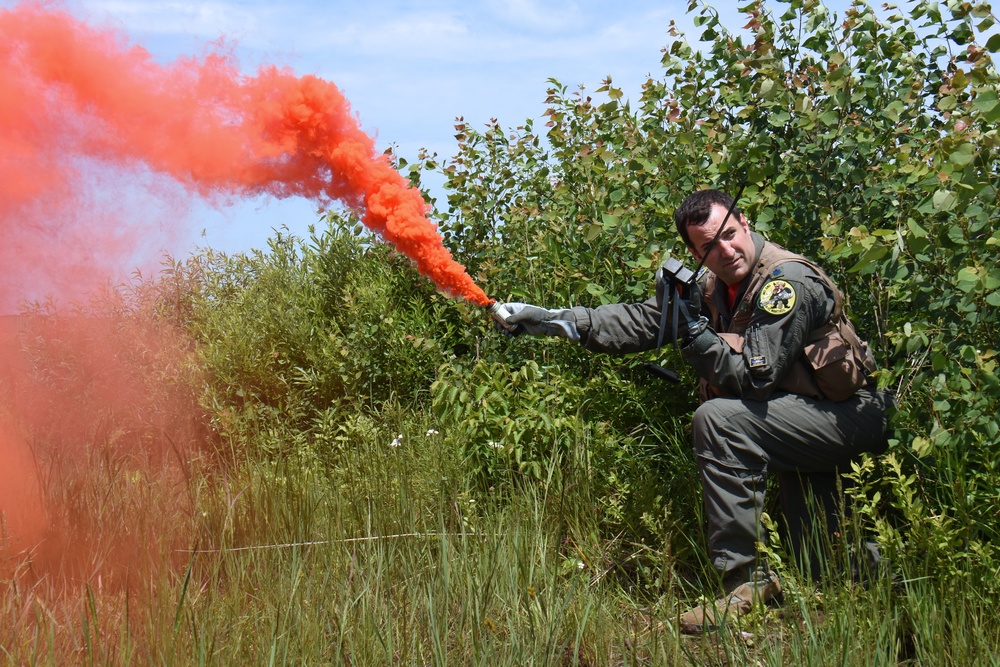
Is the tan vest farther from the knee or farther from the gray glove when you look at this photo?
the gray glove

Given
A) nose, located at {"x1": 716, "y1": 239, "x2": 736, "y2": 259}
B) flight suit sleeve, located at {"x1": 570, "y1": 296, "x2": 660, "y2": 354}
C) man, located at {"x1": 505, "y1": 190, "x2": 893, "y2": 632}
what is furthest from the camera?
flight suit sleeve, located at {"x1": 570, "y1": 296, "x2": 660, "y2": 354}

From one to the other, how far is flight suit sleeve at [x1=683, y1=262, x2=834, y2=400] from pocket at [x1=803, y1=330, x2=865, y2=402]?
63mm

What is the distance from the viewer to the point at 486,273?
5.32 metres

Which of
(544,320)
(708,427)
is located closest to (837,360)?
(708,427)

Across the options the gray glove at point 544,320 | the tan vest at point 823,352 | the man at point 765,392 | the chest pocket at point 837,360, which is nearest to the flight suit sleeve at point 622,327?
the gray glove at point 544,320

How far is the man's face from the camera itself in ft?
12.8

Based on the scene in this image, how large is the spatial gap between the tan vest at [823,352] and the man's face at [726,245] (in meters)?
0.06

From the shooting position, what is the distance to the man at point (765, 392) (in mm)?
3586

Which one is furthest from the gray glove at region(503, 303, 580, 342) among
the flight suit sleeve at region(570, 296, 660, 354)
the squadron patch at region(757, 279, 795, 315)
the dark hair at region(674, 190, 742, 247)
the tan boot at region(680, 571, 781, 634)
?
the tan boot at region(680, 571, 781, 634)

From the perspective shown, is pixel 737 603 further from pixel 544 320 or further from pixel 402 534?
pixel 544 320

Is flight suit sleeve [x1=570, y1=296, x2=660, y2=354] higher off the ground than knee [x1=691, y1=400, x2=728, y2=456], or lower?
higher

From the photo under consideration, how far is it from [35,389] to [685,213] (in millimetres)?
5034

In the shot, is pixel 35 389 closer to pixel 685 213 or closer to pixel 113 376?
pixel 113 376

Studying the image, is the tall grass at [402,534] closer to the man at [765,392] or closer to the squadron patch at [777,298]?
the man at [765,392]
